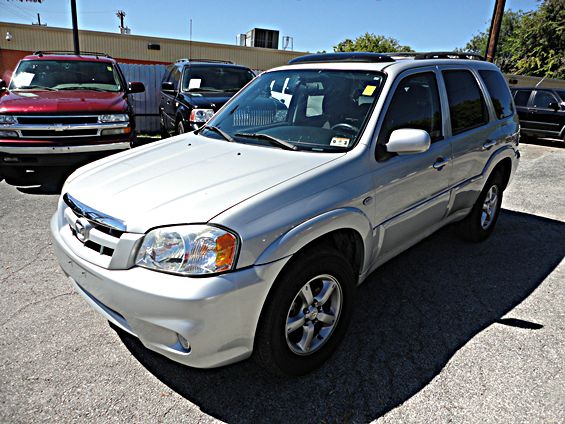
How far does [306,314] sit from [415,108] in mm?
1817

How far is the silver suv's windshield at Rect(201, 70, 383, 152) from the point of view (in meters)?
2.99

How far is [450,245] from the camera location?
185 inches

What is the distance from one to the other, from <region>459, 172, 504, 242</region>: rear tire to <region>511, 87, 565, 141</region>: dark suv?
9.90 metres

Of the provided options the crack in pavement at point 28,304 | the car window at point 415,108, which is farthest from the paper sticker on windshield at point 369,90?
the crack in pavement at point 28,304

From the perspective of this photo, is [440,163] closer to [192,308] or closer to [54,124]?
[192,308]

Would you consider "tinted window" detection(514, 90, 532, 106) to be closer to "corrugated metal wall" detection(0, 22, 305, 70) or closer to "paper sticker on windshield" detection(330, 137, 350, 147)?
"paper sticker on windshield" detection(330, 137, 350, 147)

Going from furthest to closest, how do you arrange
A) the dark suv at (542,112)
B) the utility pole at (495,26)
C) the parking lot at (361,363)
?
the utility pole at (495,26), the dark suv at (542,112), the parking lot at (361,363)

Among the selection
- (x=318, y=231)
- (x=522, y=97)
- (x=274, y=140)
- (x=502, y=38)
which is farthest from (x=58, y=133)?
(x=502, y=38)

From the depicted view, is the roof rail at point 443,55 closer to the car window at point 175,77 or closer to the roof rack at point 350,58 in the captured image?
the roof rack at point 350,58

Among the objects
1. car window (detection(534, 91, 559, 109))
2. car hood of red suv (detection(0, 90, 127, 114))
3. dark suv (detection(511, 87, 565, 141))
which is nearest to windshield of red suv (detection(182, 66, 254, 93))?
car hood of red suv (detection(0, 90, 127, 114))

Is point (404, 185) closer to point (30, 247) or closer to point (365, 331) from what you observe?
point (365, 331)

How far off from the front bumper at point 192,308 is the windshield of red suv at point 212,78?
23.4 feet

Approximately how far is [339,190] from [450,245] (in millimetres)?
2643

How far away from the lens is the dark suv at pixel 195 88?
26.2ft
